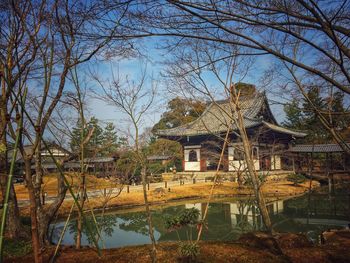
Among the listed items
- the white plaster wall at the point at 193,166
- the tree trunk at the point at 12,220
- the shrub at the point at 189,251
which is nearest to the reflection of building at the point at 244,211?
the tree trunk at the point at 12,220

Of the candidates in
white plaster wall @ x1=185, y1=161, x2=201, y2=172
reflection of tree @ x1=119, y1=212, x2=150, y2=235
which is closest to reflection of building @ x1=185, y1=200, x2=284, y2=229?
reflection of tree @ x1=119, y1=212, x2=150, y2=235

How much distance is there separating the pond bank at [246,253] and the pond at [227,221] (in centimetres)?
354

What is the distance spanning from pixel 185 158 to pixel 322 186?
11449 mm

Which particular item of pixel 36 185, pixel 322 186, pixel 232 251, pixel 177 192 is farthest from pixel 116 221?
pixel 322 186

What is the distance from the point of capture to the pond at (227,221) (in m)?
9.36

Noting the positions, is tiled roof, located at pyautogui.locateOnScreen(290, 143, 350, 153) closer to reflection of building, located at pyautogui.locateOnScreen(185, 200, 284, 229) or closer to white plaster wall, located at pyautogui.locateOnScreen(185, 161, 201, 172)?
reflection of building, located at pyautogui.locateOnScreen(185, 200, 284, 229)

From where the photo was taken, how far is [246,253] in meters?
4.21

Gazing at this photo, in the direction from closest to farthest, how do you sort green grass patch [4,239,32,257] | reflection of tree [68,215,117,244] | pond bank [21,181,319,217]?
green grass patch [4,239,32,257]
reflection of tree [68,215,117,244]
pond bank [21,181,319,217]

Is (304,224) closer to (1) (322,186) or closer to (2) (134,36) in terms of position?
(2) (134,36)

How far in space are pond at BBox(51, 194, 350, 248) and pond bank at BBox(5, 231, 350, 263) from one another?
3.54 m

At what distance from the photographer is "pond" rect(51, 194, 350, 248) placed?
9.36 metres

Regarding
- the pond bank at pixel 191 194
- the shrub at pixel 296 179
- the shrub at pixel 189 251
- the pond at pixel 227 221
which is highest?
the shrub at pixel 189 251

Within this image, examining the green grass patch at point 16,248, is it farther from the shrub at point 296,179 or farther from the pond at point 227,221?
the shrub at point 296,179

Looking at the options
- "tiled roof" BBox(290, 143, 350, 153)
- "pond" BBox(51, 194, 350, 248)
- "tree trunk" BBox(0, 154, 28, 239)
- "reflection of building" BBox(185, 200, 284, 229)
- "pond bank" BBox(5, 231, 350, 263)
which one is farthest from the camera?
"tiled roof" BBox(290, 143, 350, 153)
